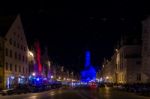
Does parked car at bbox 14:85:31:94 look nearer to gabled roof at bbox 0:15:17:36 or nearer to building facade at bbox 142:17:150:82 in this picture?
gabled roof at bbox 0:15:17:36

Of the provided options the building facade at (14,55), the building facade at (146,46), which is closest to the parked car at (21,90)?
the building facade at (14,55)

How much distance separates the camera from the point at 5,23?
76938mm

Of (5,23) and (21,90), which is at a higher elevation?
(5,23)

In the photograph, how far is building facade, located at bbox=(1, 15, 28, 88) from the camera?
236ft

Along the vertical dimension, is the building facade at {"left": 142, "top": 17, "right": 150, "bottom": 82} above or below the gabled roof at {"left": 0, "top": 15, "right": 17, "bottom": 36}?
below

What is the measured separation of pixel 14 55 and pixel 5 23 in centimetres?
739

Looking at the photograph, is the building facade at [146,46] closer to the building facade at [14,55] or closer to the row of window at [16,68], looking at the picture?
the building facade at [14,55]

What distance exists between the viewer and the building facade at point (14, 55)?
71.9 metres

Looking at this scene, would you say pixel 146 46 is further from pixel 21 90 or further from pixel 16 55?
pixel 16 55

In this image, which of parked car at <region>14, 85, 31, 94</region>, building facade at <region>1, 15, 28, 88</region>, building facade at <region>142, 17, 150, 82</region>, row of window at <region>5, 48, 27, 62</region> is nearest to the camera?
parked car at <region>14, 85, 31, 94</region>

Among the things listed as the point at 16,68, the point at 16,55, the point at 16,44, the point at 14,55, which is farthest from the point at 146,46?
the point at 16,68

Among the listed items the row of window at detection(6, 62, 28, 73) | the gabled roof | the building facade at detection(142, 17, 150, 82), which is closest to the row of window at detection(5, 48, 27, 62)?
the row of window at detection(6, 62, 28, 73)

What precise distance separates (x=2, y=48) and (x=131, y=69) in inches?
1438

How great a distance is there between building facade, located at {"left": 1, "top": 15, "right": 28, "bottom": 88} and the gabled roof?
340 millimetres
